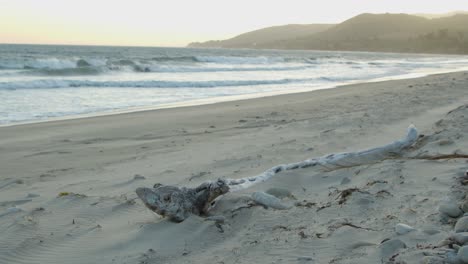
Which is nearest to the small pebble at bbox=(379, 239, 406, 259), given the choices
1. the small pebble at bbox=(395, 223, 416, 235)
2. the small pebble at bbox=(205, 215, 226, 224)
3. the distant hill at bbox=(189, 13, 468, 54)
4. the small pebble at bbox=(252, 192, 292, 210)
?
the small pebble at bbox=(395, 223, 416, 235)

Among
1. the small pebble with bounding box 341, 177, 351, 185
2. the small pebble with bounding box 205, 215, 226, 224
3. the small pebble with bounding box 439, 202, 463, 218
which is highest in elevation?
the small pebble with bounding box 439, 202, 463, 218

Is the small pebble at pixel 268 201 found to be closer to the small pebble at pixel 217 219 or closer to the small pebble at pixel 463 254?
the small pebble at pixel 217 219

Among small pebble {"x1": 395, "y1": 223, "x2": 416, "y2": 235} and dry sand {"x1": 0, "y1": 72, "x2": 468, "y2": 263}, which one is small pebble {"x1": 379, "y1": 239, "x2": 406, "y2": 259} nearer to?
dry sand {"x1": 0, "y1": 72, "x2": 468, "y2": 263}

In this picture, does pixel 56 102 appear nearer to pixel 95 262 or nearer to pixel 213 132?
pixel 213 132

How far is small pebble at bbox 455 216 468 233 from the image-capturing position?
6.89ft

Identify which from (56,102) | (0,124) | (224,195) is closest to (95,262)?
(224,195)

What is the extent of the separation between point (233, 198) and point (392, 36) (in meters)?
137

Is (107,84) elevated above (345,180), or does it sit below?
below

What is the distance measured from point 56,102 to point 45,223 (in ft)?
30.5

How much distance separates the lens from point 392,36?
129750mm

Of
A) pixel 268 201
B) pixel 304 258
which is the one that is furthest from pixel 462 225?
pixel 268 201

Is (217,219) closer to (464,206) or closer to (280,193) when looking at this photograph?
(280,193)

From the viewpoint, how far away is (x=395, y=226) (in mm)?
2354

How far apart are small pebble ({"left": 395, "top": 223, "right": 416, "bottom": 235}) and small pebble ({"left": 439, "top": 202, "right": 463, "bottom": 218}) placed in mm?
239
